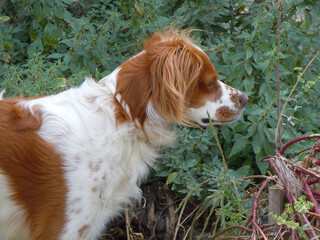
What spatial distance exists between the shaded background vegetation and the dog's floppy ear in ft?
1.52

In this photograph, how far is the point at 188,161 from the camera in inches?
123

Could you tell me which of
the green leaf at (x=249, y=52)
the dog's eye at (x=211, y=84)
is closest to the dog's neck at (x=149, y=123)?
the dog's eye at (x=211, y=84)

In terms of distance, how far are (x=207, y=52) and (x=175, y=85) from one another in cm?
116

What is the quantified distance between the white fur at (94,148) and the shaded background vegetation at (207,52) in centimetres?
49

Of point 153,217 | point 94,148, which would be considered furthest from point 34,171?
point 153,217

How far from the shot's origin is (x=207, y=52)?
3549mm

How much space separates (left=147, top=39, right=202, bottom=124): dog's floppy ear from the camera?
8.02ft

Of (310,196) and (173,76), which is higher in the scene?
(173,76)

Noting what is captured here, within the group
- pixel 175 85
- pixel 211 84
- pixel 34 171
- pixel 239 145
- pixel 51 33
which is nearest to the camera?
pixel 34 171

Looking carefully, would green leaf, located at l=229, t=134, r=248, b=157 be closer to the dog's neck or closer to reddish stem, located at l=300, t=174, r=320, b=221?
the dog's neck

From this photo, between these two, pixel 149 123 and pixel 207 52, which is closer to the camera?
pixel 149 123

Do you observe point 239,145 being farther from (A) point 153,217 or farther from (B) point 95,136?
(B) point 95,136

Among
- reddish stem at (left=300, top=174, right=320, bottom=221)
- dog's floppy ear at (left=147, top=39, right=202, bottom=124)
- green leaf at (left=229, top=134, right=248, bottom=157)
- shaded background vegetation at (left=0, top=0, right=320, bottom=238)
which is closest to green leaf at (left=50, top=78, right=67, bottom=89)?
shaded background vegetation at (left=0, top=0, right=320, bottom=238)

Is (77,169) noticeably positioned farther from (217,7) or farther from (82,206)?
(217,7)
